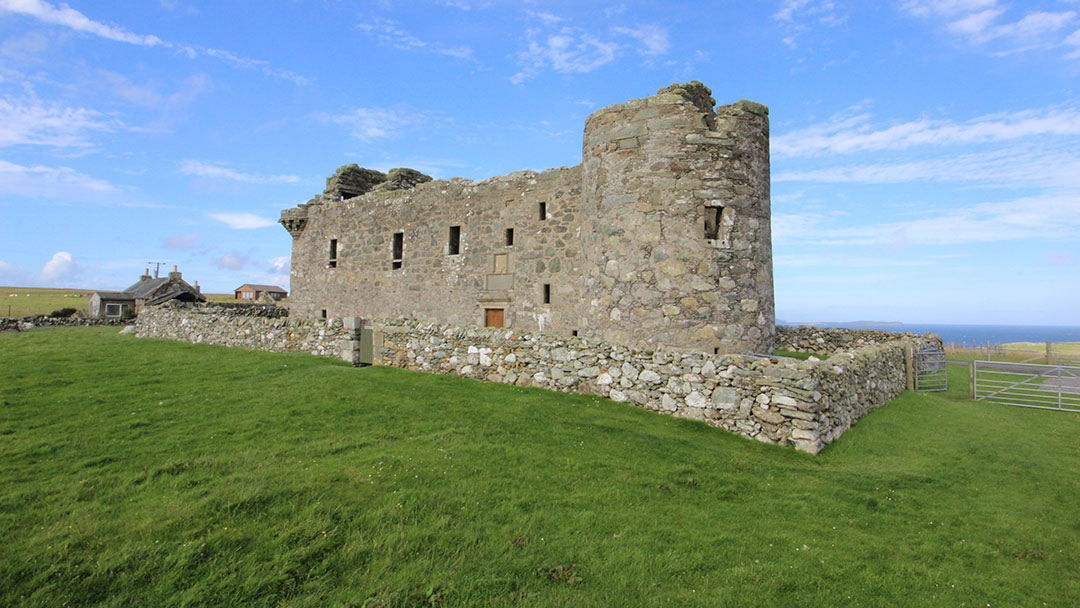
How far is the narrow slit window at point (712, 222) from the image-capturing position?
1194cm

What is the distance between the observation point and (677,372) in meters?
10.3

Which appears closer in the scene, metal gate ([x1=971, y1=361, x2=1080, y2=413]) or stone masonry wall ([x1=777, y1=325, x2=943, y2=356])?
metal gate ([x1=971, y1=361, x2=1080, y2=413])

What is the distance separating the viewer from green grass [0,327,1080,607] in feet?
14.4

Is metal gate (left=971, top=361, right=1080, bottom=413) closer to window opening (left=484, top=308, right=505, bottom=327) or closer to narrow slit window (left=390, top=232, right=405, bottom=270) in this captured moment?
window opening (left=484, top=308, right=505, bottom=327)

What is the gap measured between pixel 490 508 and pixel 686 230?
833 cm

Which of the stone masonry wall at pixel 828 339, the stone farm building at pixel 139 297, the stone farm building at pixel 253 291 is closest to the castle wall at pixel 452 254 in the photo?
the stone masonry wall at pixel 828 339

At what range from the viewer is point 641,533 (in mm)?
5535

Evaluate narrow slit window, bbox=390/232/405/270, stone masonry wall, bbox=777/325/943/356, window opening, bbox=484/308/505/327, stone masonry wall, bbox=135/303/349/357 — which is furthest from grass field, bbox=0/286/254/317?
stone masonry wall, bbox=777/325/943/356

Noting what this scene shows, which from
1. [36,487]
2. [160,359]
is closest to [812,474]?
[36,487]

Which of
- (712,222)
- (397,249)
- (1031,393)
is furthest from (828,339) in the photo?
(397,249)

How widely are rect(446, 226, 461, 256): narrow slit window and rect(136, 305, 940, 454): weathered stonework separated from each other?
4.87 metres

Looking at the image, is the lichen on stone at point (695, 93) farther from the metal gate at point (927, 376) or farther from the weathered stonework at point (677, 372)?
the metal gate at point (927, 376)

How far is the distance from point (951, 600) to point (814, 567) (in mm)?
1187

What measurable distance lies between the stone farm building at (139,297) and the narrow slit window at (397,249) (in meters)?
29.9
